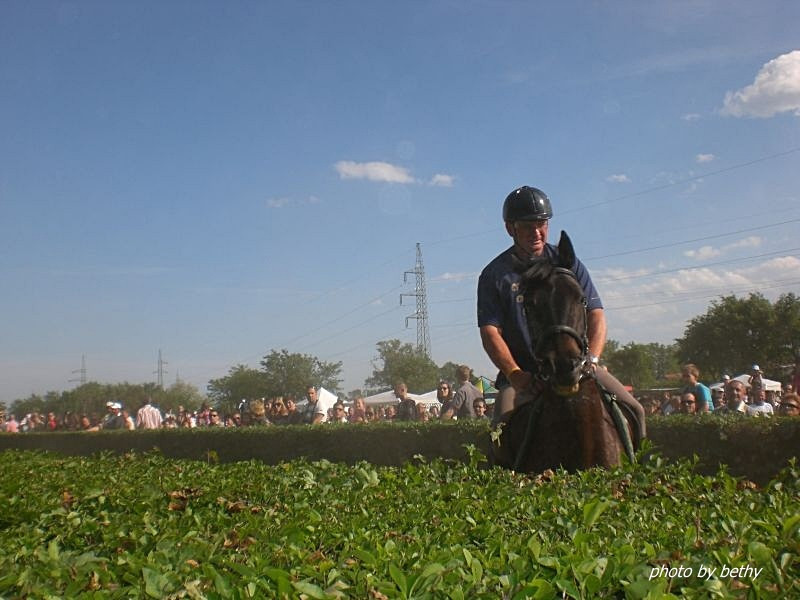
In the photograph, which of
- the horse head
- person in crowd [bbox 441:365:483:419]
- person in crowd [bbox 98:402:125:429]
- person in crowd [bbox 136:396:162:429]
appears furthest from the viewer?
person in crowd [bbox 98:402:125:429]

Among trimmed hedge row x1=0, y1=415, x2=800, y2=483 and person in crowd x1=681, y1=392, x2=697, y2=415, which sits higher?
person in crowd x1=681, y1=392, x2=697, y2=415

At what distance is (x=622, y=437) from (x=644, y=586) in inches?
163

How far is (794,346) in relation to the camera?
230 feet

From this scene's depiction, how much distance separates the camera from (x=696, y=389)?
48.1 ft

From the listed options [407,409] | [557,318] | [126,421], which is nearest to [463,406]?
[407,409]

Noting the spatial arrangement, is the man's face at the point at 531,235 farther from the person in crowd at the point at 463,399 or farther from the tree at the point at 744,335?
the tree at the point at 744,335

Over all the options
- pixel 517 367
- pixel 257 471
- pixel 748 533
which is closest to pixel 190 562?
pixel 748 533

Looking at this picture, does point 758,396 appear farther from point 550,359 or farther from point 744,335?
point 744,335

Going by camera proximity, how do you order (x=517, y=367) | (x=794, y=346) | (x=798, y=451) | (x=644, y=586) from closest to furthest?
(x=644, y=586) < (x=517, y=367) < (x=798, y=451) < (x=794, y=346)

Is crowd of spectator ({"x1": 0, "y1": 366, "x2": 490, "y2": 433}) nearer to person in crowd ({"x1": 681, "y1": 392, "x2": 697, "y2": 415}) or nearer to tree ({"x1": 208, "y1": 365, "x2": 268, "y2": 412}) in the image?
person in crowd ({"x1": 681, "y1": 392, "x2": 697, "y2": 415})

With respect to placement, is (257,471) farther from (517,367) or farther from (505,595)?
(505,595)

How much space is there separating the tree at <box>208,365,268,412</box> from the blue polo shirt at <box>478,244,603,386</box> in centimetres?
10808

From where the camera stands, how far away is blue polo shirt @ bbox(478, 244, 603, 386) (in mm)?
6754

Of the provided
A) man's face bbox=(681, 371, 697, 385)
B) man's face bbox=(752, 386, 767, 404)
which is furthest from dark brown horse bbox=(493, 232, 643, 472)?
man's face bbox=(752, 386, 767, 404)
